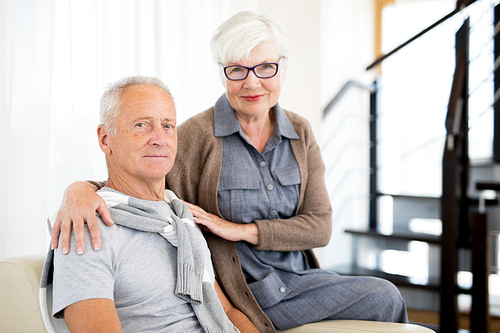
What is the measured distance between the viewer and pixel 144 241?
1.11 metres

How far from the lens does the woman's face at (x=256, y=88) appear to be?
145 centimetres

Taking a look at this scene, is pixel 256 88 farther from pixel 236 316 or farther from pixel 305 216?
pixel 236 316

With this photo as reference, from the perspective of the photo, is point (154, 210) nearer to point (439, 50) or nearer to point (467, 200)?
point (467, 200)

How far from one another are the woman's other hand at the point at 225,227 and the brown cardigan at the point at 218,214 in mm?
27

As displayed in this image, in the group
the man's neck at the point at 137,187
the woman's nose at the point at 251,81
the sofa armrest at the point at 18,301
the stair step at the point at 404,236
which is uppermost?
the woman's nose at the point at 251,81

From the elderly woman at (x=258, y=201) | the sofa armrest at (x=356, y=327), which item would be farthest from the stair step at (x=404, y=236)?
the sofa armrest at (x=356, y=327)

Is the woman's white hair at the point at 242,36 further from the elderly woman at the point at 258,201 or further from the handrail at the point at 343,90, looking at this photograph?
the handrail at the point at 343,90

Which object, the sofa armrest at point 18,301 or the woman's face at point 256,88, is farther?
the woman's face at point 256,88

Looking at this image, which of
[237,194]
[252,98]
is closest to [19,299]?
[237,194]

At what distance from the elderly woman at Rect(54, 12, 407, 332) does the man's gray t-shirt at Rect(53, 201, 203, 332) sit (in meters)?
0.29

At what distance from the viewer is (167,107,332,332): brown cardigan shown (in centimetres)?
145

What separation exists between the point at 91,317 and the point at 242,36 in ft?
3.06

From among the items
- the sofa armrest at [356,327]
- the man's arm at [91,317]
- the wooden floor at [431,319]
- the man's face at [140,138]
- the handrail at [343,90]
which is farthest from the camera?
the handrail at [343,90]

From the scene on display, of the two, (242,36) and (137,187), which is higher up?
(242,36)
